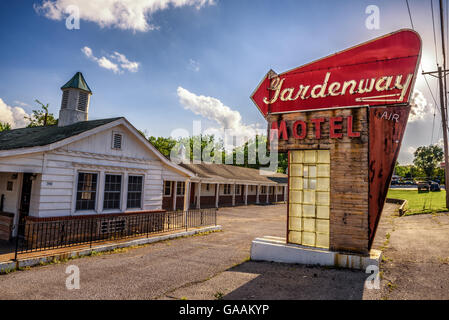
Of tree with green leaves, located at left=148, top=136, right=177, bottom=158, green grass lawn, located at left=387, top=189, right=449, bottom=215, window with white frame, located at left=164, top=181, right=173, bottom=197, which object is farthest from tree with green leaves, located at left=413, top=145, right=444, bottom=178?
window with white frame, located at left=164, top=181, right=173, bottom=197

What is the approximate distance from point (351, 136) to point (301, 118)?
163 centimetres

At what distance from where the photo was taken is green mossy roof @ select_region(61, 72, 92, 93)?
14.5 m

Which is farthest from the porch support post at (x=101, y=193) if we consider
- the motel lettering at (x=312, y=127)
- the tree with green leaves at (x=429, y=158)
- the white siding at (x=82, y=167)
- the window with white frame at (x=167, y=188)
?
the tree with green leaves at (x=429, y=158)

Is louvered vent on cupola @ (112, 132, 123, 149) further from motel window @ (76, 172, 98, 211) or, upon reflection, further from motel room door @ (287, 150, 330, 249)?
motel room door @ (287, 150, 330, 249)

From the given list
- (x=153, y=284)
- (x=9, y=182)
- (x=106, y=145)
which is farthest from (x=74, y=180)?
(x=153, y=284)

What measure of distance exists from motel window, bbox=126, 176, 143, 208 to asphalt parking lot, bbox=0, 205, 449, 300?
312 centimetres

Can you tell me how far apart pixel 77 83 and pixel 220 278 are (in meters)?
12.7

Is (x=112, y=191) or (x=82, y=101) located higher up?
(x=82, y=101)

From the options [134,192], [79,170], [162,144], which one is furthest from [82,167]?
[162,144]

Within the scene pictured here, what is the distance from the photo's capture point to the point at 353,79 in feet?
27.0

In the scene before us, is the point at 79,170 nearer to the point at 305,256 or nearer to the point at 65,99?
the point at 65,99

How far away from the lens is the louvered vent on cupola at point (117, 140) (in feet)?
40.0

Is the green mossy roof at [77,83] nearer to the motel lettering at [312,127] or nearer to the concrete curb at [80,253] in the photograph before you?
the concrete curb at [80,253]

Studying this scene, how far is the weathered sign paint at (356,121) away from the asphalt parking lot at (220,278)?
138 centimetres
